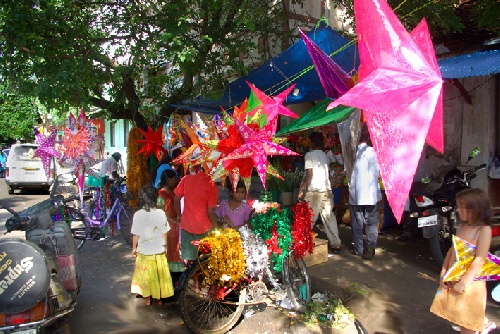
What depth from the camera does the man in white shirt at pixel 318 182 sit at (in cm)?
564

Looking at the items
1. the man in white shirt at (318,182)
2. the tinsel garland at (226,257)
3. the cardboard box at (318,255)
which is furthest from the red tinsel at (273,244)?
the man in white shirt at (318,182)

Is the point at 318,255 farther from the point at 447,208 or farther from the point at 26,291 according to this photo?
the point at 26,291

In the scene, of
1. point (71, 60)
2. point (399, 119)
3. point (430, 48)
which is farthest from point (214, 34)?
point (399, 119)

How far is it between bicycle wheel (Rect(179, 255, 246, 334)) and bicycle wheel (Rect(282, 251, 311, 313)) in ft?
1.55

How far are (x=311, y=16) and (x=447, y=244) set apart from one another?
23.3 feet

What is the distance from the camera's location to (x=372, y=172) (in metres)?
5.41

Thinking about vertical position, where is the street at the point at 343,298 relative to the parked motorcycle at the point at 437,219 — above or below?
below

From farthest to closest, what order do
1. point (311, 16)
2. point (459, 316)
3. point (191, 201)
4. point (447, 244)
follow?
1. point (311, 16)
2. point (447, 244)
3. point (191, 201)
4. point (459, 316)

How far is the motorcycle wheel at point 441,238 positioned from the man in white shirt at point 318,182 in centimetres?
135

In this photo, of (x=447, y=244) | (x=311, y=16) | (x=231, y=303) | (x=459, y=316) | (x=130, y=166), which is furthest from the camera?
(x=311, y=16)

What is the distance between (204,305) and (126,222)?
4.58m

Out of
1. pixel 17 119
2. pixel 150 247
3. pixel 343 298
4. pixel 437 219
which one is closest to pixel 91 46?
pixel 150 247

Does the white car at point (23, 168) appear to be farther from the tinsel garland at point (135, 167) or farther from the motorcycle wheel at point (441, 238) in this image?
the motorcycle wheel at point (441, 238)

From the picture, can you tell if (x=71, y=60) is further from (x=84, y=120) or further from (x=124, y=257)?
(x=124, y=257)
